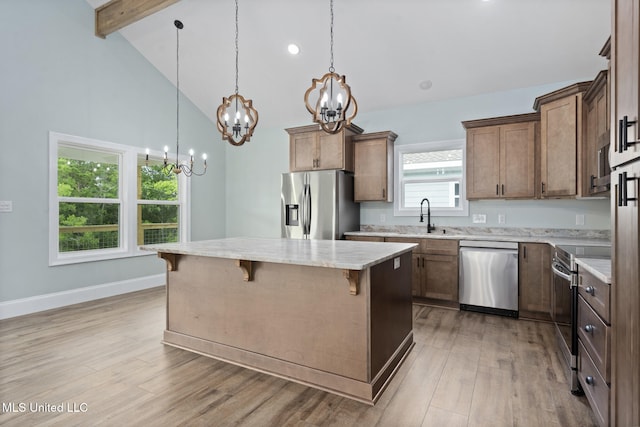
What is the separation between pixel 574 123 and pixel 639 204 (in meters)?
2.76

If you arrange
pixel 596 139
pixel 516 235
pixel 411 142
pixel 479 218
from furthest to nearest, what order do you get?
pixel 411 142 → pixel 479 218 → pixel 516 235 → pixel 596 139

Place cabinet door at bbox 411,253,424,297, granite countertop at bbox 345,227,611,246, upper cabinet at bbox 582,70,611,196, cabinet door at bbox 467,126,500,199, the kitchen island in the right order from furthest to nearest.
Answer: cabinet door at bbox 411,253,424,297 → cabinet door at bbox 467,126,500,199 → granite countertop at bbox 345,227,611,246 → upper cabinet at bbox 582,70,611,196 → the kitchen island

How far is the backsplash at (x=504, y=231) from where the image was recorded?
12.5 ft

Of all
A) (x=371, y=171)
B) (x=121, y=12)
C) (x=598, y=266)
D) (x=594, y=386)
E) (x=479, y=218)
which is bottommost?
(x=594, y=386)

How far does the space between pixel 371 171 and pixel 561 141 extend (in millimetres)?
2265

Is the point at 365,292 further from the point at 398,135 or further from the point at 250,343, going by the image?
the point at 398,135

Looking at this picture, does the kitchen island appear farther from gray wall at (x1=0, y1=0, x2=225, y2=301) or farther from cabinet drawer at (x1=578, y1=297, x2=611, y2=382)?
gray wall at (x1=0, y1=0, x2=225, y2=301)

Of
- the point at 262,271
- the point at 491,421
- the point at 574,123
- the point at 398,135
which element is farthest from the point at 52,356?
the point at 574,123

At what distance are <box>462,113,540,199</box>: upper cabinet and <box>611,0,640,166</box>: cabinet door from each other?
2.65 meters

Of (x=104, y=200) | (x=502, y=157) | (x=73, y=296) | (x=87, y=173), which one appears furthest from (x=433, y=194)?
(x=73, y=296)

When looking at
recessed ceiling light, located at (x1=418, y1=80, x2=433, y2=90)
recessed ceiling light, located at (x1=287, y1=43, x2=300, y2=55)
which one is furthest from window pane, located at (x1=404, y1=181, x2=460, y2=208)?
recessed ceiling light, located at (x1=287, y1=43, x2=300, y2=55)

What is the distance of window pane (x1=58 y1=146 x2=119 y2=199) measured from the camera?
14.2ft

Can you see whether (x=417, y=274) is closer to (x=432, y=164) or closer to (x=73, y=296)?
(x=432, y=164)

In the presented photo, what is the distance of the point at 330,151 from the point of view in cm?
487
